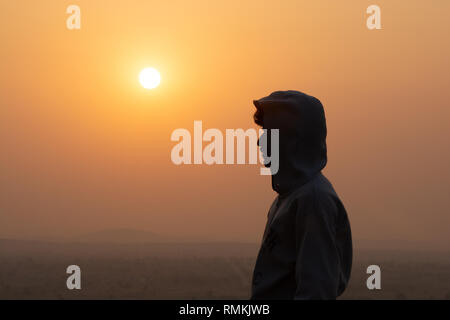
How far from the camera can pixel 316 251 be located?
3664 mm

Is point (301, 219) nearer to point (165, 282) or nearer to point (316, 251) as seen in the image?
point (316, 251)

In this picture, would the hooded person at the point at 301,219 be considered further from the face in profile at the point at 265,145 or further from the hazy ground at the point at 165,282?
the hazy ground at the point at 165,282

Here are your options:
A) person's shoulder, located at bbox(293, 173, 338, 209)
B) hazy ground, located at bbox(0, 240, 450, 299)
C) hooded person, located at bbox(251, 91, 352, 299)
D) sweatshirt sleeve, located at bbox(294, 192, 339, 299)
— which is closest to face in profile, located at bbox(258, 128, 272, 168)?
hooded person, located at bbox(251, 91, 352, 299)

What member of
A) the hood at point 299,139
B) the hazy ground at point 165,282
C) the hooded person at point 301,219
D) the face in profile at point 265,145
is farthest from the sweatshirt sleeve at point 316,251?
the hazy ground at point 165,282

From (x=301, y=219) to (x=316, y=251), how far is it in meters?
0.23

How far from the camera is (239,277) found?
217ft

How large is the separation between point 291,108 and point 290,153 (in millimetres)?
302

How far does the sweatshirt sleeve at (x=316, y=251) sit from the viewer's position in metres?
3.62

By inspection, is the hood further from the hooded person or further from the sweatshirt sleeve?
the sweatshirt sleeve

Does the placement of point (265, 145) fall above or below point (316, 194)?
above

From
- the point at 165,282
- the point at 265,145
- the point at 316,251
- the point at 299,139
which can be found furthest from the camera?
the point at 165,282

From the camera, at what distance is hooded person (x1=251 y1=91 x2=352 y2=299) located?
12.0 ft

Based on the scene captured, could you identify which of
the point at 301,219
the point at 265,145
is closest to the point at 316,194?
the point at 301,219
